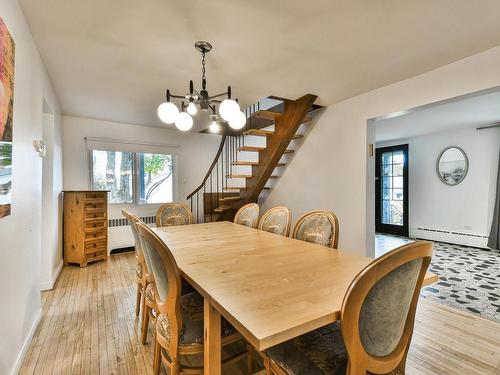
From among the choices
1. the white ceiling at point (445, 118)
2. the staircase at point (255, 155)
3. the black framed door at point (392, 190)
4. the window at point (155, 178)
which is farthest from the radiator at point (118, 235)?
the black framed door at point (392, 190)

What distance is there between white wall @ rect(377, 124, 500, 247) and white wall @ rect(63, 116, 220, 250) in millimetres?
4567

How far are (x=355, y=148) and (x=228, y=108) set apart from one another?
193 cm

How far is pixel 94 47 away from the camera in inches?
80.3

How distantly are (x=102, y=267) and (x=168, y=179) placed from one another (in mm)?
1993

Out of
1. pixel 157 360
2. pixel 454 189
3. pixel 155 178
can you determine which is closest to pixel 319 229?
pixel 157 360

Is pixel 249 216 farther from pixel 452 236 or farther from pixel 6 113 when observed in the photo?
pixel 452 236

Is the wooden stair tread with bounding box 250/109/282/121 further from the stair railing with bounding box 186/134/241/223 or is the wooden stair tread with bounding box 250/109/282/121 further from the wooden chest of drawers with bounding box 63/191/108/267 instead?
the wooden chest of drawers with bounding box 63/191/108/267

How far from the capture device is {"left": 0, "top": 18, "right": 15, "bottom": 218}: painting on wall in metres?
1.28

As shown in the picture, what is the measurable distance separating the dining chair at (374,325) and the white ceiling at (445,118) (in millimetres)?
2868

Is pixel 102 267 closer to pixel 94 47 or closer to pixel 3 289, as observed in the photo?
pixel 3 289

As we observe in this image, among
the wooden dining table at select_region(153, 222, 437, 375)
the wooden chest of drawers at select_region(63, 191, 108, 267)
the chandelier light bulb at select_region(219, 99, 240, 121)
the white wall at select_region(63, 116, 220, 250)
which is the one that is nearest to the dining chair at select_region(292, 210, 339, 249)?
the wooden dining table at select_region(153, 222, 437, 375)

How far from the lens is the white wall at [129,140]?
13.5 ft

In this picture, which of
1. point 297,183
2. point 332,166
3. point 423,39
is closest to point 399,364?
point 423,39

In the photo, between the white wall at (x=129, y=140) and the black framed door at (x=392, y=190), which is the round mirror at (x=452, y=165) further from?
the white wall at (x=129, y=140)
